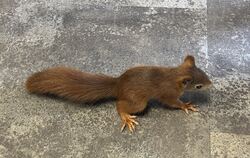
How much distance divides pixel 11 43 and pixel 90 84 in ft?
2.03

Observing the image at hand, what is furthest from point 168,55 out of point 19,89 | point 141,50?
point 19,89

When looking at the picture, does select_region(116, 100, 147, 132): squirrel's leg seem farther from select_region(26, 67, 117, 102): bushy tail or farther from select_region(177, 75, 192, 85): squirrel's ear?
select_region(177, 75, 192, 85): squirrel's ear

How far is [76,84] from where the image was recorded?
72.3 inches

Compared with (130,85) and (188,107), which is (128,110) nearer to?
(130,85)

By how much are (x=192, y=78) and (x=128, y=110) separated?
0.32 metres

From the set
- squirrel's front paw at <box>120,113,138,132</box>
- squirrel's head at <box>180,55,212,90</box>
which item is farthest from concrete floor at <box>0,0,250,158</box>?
squirrel's head at <box>180,55,212,90</box>

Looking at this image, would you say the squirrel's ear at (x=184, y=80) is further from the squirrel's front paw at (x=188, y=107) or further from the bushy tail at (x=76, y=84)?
the bushy tail at (x=76, y=84)

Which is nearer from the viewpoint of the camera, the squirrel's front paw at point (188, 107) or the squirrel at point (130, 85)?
the squirrel at point (130, 85)

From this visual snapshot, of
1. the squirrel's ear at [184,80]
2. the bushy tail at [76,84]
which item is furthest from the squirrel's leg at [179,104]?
the bushy tail at [76,84]

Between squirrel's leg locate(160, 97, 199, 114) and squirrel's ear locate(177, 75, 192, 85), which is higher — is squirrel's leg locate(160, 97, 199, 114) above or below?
below

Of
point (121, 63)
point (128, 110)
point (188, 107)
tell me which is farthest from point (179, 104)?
point (121, 63)

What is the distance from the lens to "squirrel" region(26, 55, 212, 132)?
179cm

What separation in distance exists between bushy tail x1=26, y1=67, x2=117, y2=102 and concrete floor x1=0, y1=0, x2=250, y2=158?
0.31ft

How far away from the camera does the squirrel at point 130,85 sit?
5.86 ft
